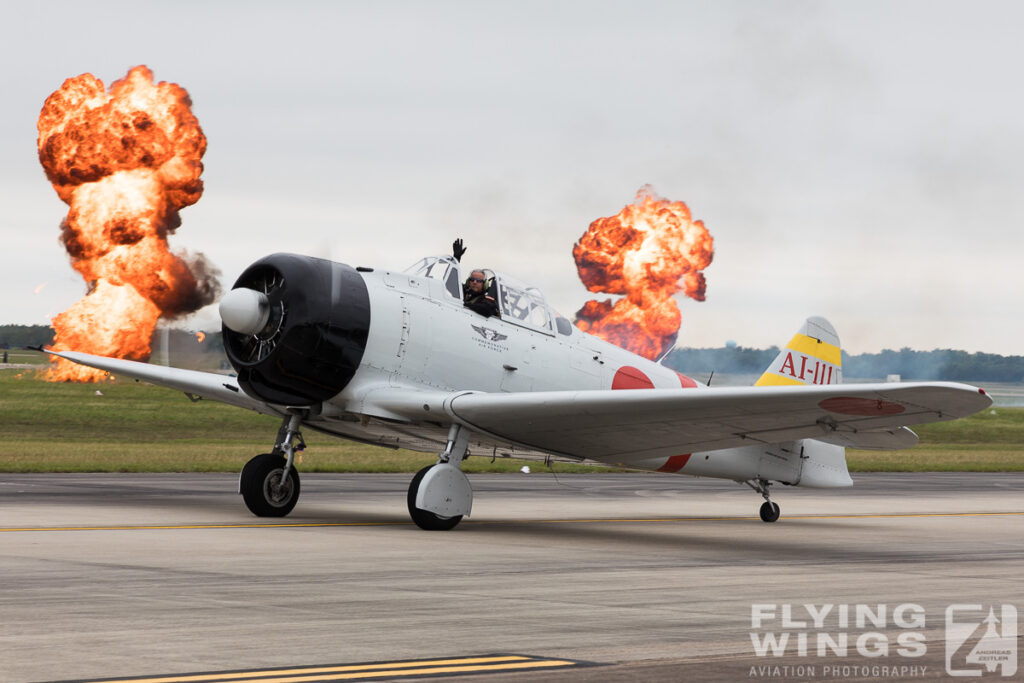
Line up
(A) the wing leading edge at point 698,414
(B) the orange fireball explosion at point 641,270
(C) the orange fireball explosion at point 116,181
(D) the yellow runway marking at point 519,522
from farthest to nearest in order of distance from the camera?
1. (C) the orange fireball explosion at point 116,181
2. (B) the orange fireball explosion at point 641,270
3. (D) the yellow runway marking at point 519,522
4. (A) the wing leading edge at point 698,414

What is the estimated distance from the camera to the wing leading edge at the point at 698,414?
1309 centimetres

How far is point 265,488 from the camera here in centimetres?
1681

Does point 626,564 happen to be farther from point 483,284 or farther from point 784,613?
point 483,284

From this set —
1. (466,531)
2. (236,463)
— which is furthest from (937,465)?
(466,531)

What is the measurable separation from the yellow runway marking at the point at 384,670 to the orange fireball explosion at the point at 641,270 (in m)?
25.9

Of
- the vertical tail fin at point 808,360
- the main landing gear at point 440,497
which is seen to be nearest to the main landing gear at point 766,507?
the vertical tail fin at point 808,360

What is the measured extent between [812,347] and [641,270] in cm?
1410

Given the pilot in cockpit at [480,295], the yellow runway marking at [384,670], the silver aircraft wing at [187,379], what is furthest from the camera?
the silver aircraft wing at [187,379]

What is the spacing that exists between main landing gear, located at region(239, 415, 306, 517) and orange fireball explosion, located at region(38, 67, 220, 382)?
24.6 m

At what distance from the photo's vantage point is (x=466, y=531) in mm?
16016

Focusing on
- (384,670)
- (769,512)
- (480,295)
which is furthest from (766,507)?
(384,670)

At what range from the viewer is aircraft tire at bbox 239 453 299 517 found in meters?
16.8

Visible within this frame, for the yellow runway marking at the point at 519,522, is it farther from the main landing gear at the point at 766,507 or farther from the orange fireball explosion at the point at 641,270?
the orange fireball explosion at the point at 641,270

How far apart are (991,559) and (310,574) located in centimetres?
773
